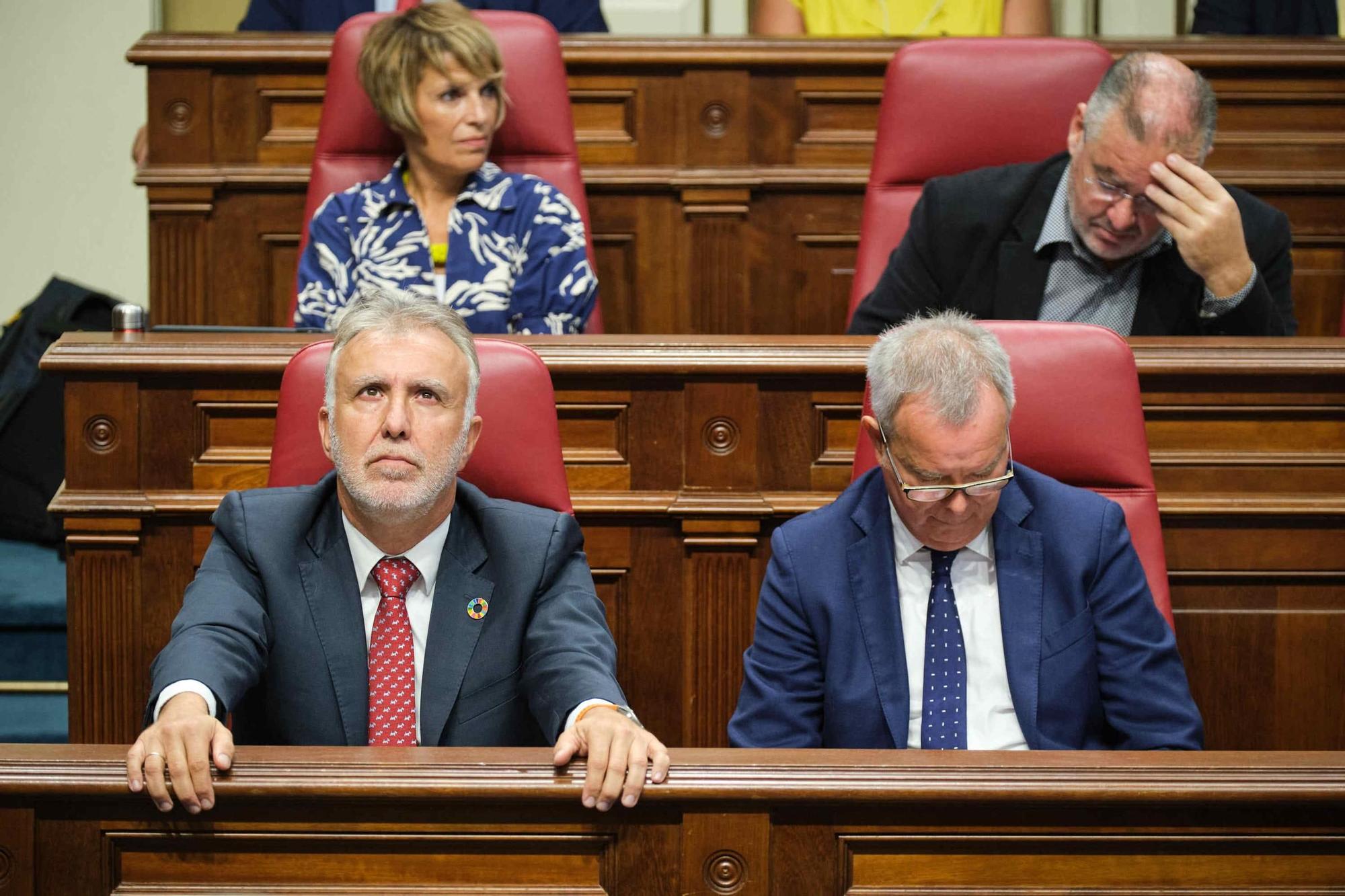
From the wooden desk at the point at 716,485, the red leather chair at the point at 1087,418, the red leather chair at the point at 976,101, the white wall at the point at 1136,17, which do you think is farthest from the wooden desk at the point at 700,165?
the white wall at the point at 1136,17

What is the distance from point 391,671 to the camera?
53.0 inches

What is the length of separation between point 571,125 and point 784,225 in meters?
0.37

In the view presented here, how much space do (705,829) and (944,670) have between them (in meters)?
0.42

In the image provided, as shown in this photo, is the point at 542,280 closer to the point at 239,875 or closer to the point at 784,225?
the point at 784,225

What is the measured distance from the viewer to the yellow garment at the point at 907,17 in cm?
265

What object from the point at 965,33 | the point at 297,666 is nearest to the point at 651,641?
the point at 297,666

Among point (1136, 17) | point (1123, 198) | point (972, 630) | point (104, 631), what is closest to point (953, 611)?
point (972, 630)

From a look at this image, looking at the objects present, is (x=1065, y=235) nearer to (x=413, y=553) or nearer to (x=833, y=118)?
(x=833, y=118)

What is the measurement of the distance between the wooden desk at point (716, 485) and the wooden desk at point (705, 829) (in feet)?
2.11

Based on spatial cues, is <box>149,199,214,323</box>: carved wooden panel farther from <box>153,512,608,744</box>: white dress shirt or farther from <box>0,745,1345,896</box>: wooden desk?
<box>0,745,1345,896</box>: wooden desk

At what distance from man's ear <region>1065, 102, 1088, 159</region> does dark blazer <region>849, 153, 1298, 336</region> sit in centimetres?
6

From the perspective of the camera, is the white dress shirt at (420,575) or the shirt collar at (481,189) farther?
the shirt collar at (481,189)

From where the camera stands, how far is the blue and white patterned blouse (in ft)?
6.89

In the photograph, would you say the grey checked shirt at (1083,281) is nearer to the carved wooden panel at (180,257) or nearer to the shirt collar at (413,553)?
the shirt collar at (413,553)
